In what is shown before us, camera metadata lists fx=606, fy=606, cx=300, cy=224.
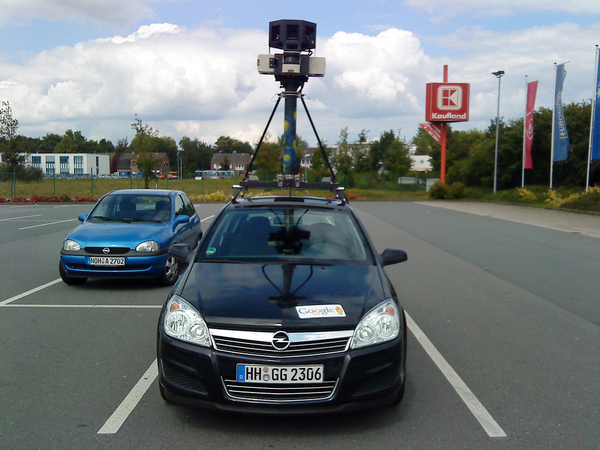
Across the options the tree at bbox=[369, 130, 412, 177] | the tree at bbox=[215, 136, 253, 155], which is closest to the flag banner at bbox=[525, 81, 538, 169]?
the tree at bbox=[369, 130, 412, 177]

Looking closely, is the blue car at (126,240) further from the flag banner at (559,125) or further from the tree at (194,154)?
the tree at (194,154)

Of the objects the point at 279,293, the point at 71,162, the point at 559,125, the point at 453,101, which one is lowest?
the point at 279,293

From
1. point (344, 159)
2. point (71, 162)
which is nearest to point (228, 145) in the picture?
point (71, 162)

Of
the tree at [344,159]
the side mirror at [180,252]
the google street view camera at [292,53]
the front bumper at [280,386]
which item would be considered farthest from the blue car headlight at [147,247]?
the tree at [344,159]

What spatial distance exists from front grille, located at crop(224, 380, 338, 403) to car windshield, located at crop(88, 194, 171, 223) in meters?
6.09

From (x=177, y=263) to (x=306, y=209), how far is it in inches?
175

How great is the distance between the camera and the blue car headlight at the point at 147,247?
8320 mm

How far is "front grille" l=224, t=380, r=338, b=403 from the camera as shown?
359 centimetres

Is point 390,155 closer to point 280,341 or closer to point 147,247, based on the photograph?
point 147,247

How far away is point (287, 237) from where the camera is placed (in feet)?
16.9

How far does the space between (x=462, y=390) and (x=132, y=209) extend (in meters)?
6.48

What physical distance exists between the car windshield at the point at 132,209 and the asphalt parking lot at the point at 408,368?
104 cm

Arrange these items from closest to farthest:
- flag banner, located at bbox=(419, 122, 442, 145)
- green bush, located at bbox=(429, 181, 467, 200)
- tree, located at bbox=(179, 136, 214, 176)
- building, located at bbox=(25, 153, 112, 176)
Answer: green bush, located at bbox=(429, 181, 467, 200), flag banner, located at bbox=(419, 122, 442, 145), building, located at bbox=(25, 153, 112, 176), tree, located at bbox=(179, 136, 214, 176)

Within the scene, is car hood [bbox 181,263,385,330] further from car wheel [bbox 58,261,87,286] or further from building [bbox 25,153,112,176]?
building [bbox 25,153,112,176]
